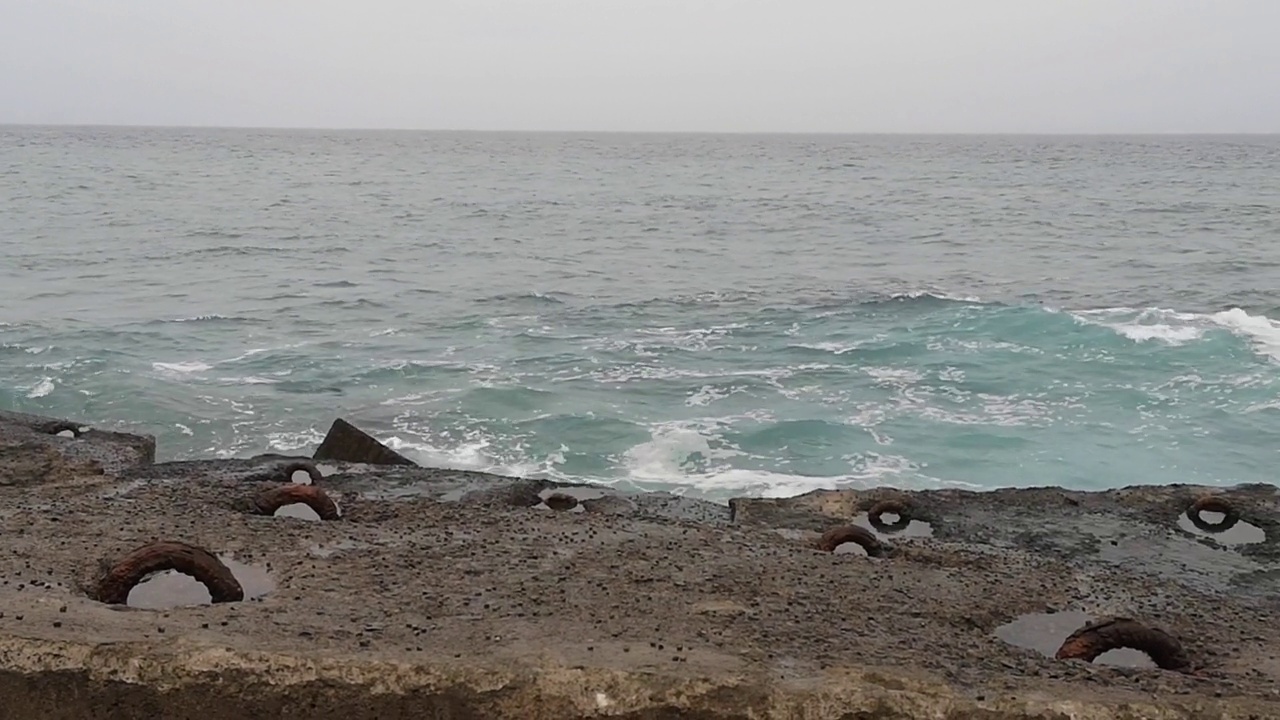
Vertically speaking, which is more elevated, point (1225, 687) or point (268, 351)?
point (1225, 687)

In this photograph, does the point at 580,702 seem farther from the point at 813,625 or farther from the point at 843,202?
the point at 843,202

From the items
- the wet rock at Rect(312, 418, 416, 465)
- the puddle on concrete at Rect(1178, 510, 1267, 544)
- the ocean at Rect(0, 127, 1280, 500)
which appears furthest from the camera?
the ocean at Rect(0, 127, 1280, 500)

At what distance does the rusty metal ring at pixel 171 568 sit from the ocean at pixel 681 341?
5426 mm

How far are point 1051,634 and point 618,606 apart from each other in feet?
6.27

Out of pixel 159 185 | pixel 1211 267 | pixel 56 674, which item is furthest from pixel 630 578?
pixel 159 185

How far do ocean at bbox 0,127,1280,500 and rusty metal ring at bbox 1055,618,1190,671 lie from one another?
524 cm

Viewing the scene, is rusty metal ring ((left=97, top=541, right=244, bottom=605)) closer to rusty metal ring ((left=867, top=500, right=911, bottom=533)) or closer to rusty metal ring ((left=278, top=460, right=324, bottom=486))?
rusty metal ring ((left=278, top=460, right=324, bottom=486))

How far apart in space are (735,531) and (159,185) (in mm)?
47560

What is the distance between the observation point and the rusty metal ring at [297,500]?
5.66 m

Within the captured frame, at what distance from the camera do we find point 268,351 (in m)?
14.7

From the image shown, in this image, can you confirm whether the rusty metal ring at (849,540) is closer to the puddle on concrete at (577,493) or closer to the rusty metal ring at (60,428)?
the puddle on concrete at (577,493)

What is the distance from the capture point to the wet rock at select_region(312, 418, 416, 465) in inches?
287

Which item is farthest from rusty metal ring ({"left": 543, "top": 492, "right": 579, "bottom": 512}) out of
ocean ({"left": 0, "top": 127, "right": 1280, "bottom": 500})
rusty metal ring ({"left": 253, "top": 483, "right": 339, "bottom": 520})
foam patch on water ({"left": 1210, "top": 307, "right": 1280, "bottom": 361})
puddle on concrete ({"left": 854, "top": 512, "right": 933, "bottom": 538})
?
foam patch on water ({"left": 1210, "top": 307, "right": 1280, "bottom": 361})

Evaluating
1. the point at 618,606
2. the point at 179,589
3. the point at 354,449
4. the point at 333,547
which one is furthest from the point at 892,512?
the point at 179,589
